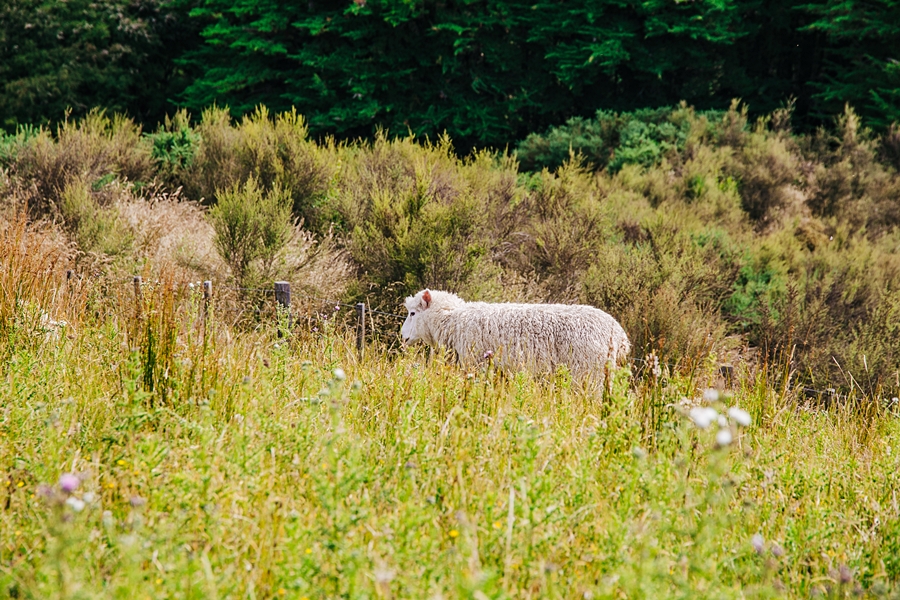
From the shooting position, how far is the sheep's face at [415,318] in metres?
6.79

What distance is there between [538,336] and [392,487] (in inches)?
123

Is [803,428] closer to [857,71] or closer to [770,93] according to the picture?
[857,71]

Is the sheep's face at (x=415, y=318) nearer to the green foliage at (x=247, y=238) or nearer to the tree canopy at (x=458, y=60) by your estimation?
the green foliage at (x=247, y=238)

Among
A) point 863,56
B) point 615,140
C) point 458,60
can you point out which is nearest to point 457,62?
point 458,60

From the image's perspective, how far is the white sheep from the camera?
5.98 meters

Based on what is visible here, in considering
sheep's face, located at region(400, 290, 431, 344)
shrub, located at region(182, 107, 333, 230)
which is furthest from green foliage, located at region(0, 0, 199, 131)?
sheep's face, located at region(400, 290, 431, 344)

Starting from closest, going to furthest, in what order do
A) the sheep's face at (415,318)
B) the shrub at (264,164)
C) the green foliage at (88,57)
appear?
the sheep's face at (415,318) → the shrub at (264,164) → the green foliage at (88,57)

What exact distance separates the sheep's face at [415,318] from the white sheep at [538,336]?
0.20 m

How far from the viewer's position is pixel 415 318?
6.82m

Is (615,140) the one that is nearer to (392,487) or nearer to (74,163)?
(74,163)

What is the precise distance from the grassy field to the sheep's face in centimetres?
204

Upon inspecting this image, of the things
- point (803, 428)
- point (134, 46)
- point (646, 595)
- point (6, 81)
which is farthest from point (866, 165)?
point (6, 81)

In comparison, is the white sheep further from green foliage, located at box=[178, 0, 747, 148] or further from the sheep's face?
green foliage, located at box=[178, 0, 747, 148]

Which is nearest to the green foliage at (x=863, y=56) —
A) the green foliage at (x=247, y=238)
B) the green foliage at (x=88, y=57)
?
the green foliage at (x=247, y=238)
